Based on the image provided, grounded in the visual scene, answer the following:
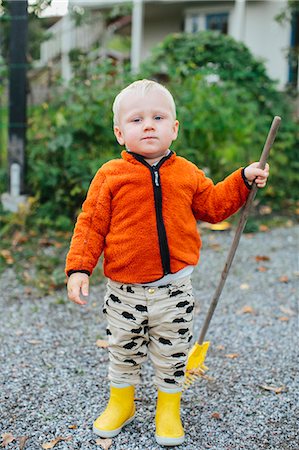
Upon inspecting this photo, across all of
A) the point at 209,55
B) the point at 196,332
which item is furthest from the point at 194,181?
the point at 209,55

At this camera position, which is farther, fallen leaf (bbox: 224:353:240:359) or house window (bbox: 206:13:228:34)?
house window (bbox: 206:13:228:34)

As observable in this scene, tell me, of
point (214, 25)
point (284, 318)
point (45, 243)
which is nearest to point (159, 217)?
point (284, 318)

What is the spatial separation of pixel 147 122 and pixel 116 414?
1153 mm

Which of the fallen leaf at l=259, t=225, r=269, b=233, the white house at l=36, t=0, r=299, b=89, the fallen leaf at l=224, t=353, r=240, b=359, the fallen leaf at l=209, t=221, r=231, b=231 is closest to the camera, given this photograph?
the fallen leaf at l=224, t=353, r=240, b=359

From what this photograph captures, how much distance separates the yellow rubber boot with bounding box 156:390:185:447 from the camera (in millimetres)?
2395

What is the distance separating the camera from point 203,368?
3037 mm

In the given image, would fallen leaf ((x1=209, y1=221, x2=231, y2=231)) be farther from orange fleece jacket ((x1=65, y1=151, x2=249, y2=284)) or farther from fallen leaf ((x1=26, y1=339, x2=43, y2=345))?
orange fleece jacket ((x1=65, y1=151, x2=249, y2=284))

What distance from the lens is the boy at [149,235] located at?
2.28 meters

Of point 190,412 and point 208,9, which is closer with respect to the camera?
point 190,412

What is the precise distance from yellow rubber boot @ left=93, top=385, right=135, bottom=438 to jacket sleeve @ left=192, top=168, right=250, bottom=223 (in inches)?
31.0

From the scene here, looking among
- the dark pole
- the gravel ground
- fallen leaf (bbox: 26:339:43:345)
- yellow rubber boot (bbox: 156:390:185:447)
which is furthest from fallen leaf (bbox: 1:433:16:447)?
the dark pole

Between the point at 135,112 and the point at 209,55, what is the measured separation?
4809 mm

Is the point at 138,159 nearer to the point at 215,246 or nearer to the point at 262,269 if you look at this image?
the point at 262,269

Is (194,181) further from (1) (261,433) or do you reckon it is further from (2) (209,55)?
(2) (209,55)
